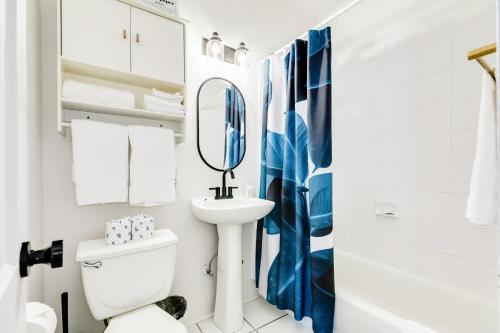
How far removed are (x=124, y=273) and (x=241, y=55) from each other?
66.7 inches

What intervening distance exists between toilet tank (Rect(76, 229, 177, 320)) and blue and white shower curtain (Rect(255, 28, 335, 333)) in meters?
0.81

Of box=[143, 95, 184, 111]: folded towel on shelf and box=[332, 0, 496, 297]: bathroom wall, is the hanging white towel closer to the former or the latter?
→ box=[332, 0, 496, 297]: bathroom wall

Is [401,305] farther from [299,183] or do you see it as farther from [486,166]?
[486,166]

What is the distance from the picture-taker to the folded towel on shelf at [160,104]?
1.42m

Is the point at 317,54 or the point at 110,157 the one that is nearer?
the point at 110,157

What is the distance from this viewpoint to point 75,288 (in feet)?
4.44

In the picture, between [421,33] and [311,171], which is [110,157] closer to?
[311,171]

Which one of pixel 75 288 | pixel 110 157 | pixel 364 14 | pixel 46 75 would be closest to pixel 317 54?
pixel 364 14

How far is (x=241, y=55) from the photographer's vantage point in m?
1.91

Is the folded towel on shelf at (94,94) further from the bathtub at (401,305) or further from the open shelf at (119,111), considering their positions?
the bathtub at (401,305)

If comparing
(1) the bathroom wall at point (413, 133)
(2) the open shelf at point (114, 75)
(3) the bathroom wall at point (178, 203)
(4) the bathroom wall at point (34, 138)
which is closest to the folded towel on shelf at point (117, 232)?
(3) the bathroom wall at point (178, 203)

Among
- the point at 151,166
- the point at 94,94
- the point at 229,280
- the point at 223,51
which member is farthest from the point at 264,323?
the point at 223,51

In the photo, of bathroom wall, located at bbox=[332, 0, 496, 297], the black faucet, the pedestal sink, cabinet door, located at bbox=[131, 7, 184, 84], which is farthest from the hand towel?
bathroom wall, located at bbox=[332, 0, 496, 297]

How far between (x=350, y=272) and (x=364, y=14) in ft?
6.69
